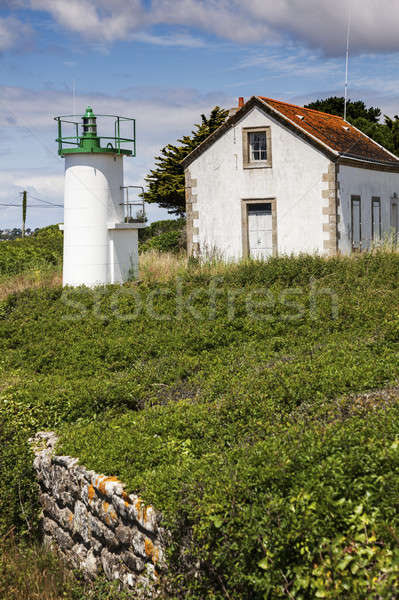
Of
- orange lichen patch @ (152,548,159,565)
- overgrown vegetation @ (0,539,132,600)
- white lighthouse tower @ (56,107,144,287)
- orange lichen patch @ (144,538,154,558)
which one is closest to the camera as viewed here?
orange lichen patch @ (152,548,159,565)

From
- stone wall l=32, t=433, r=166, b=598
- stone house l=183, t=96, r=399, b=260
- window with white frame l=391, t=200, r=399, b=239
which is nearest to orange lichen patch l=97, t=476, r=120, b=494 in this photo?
stone wall l=32, t=433, r=166, b=598

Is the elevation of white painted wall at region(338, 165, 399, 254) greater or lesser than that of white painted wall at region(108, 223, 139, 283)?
greater

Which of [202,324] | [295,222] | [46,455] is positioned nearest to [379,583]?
[46,455]

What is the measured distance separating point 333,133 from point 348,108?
21.6 meters

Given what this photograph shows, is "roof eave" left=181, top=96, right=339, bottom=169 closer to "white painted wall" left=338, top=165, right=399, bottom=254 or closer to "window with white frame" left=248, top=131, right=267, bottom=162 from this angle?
"window with white frame" left=248, top=131, right=267, bottom=162

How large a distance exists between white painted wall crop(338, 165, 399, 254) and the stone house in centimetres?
3

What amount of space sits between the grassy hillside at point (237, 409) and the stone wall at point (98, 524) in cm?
19

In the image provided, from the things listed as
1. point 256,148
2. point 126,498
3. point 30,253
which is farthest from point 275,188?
point 126,498

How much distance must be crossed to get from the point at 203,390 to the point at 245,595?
4614 mm

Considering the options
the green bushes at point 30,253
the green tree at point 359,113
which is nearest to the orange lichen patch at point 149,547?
the green bushes at point 30,253

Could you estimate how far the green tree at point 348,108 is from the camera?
142 feet

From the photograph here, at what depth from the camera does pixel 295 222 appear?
71.6 ft

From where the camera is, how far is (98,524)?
7.24 metres

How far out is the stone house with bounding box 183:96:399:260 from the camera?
2131cm
